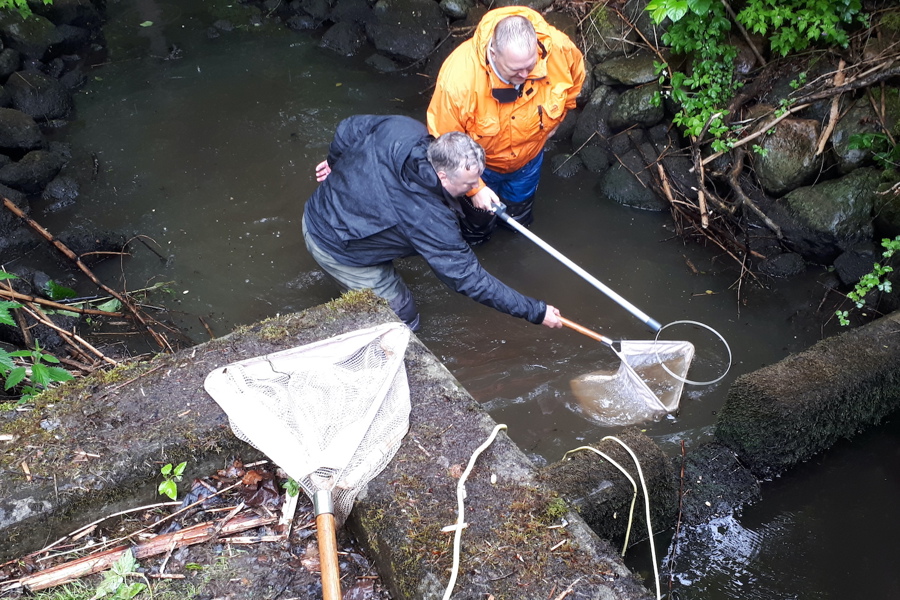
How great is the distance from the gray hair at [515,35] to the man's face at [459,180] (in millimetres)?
1023

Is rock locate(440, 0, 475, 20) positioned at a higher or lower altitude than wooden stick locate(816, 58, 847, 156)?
higher

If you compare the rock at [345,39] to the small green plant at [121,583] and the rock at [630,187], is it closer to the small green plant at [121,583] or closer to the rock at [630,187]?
the rock at [630,187]

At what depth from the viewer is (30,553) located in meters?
2.73

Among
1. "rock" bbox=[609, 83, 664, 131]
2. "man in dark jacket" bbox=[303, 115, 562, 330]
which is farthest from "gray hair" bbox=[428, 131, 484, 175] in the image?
"rock" bbox=[609, 83, 664, 131]

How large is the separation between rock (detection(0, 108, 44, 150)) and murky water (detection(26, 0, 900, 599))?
0.41m

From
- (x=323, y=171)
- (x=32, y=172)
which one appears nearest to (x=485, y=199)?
(x=323, y=171)

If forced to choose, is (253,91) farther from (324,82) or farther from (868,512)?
(868,512)

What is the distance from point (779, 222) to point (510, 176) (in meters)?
2.30

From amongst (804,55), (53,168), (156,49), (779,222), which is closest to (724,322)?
(779,222)

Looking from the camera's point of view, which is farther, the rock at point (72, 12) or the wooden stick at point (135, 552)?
the rock at point (72, 12)

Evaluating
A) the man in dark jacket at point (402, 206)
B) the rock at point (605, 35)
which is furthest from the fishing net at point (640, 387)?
the rock at point (605, 35)

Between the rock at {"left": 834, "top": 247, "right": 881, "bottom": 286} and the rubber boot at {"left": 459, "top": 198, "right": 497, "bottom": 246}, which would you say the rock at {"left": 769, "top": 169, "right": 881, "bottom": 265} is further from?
the rubber boot at {"left": 459, "top": 198, "right": 497, "bottom": 246}

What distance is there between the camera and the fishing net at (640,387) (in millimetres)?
4645

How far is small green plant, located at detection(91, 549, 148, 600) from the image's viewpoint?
261cm
